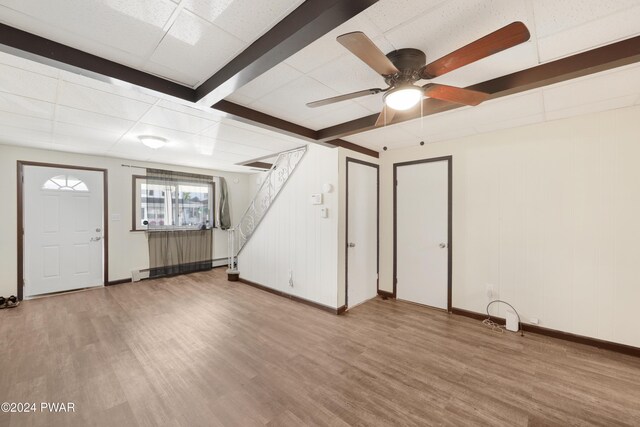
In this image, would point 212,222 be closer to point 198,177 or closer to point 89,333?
point 198,177

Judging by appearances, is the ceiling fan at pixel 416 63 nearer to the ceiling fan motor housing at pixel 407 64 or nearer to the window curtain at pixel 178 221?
the ceiling fan motor housing at pixel 407 64

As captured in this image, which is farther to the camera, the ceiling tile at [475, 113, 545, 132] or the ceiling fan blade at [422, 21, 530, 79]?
the ceiling tile at [475, 113, 545, 132]

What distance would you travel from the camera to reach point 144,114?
2.82 metres

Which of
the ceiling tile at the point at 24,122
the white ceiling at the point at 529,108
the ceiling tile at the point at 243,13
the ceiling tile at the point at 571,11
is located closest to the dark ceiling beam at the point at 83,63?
the ceiling tile at the point at 243,13

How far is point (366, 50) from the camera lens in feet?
4.40

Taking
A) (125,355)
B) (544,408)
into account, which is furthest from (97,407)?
(544,408)

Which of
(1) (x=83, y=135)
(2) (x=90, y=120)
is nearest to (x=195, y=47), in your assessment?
(2) (x=90, y=120)

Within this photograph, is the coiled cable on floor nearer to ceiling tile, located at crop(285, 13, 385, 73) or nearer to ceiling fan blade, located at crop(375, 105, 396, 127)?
ceiling fan blade, located at crop(375, 105, 396, 127)

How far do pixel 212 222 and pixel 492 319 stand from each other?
6127 mm

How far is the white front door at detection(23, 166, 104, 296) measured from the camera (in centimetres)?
433

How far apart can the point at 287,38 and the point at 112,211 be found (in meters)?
5.51

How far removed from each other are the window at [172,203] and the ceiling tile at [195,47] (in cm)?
454

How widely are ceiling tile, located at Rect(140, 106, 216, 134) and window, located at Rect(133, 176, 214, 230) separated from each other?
9.85 feet

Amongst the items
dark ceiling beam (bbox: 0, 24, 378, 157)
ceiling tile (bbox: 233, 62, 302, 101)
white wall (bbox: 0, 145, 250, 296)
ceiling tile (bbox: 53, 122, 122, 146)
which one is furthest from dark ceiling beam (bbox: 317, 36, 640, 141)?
white wall (bbox: 0, 145, 250, 296)
